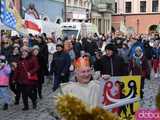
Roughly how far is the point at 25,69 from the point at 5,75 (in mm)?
603

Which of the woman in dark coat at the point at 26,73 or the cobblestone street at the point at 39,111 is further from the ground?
the woman in dark coat at the point at 26,73

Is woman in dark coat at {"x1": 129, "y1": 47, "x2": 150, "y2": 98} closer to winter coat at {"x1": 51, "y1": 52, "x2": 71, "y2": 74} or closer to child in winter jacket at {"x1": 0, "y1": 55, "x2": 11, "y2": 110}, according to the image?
winter coat at {"x1": 51, "y1": 52, "x2": 71, "y2": 74}

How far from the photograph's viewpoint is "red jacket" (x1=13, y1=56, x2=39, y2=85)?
523 inches

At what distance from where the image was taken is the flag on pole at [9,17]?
17873mm

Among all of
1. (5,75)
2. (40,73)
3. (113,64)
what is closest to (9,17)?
(40,73)

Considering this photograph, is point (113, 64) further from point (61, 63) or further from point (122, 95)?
point (61, 63)

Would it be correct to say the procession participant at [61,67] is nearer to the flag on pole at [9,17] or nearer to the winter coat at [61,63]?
the winter coat at [61,63]

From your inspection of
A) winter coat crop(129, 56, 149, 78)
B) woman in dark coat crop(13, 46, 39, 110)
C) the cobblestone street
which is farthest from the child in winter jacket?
winter coat crop(129, 56, 149, 78)

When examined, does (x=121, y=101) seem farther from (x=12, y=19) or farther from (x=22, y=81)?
(x=12, y=19)

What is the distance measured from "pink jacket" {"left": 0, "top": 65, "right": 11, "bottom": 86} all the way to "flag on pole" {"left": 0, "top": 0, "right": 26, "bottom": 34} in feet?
13.4

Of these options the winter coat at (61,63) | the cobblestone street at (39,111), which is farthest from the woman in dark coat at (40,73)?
the winter coat at (61,63)

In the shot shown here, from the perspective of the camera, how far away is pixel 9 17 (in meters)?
18.0

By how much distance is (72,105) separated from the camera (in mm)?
4293

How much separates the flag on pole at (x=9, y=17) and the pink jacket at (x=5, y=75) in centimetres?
407
